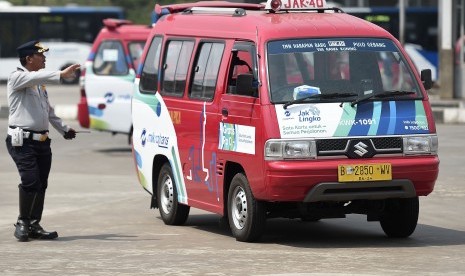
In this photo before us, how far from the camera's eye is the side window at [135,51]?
24.1m

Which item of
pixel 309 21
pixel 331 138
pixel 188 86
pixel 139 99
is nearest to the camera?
pixel 331 138

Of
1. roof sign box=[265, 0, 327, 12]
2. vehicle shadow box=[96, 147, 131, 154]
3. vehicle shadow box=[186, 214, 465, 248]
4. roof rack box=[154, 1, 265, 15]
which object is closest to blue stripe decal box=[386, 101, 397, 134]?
vehicle shadow box=[186, 214, 465, 248]

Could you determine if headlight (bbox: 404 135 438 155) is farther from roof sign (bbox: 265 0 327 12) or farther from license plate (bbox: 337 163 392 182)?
roof sign (bbox: 265 0 327 12)

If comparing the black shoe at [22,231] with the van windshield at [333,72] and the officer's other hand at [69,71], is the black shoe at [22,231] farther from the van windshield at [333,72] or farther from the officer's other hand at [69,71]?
the van windshield at [333,72]

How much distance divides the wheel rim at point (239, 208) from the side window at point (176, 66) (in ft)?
5.41

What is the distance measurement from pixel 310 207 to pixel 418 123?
1156mm

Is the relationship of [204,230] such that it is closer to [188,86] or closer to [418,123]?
[188,86]

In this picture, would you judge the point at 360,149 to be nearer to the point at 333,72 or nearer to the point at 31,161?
the point at 333,72

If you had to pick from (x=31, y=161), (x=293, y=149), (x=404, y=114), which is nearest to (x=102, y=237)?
(x=31, y=161)

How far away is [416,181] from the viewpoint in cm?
1195

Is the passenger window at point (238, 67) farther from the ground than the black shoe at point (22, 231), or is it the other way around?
the passenger window at point (238, 67)

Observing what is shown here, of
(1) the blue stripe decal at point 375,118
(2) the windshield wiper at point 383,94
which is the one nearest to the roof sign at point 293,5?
(2) the windshield wiper at point 383,94

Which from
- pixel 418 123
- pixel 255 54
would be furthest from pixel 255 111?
pixel 418 123

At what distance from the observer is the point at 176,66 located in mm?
14070
